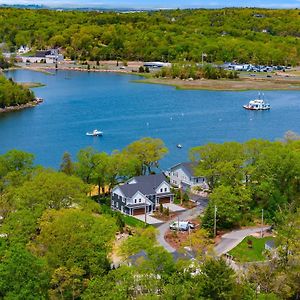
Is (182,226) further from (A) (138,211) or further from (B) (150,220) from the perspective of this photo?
(A) (138,211)

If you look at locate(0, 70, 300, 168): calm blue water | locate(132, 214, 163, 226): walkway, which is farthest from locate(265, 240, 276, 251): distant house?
locate(0, 70, 300, 168): calm blue water

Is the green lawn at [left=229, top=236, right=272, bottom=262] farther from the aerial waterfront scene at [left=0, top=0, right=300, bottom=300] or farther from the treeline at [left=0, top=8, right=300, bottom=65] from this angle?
the treeline at [left=0, top=8, right=300, bottom=65]

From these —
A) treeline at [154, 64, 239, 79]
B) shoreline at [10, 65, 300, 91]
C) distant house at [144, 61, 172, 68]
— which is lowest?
distant house at [144, 61, 172, 68]

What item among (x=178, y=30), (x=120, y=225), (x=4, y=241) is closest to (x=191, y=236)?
(x=120, y=225)

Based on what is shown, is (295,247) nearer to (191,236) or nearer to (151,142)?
(191,236)

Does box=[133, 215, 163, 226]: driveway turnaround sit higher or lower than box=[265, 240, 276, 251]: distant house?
lower

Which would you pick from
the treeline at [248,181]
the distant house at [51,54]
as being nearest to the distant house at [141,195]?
the treeline at [248,181]

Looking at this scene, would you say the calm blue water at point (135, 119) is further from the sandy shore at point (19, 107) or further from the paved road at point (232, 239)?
the paved road at point (232, 239)
